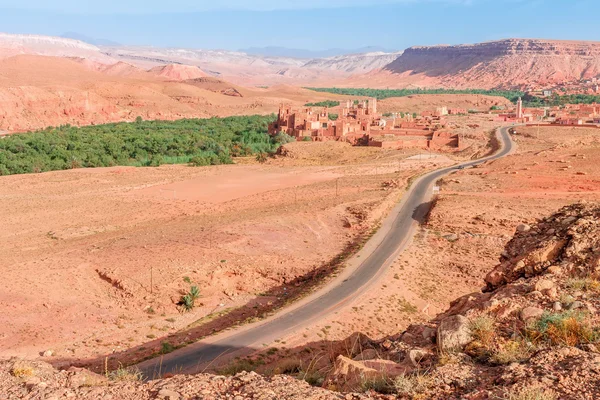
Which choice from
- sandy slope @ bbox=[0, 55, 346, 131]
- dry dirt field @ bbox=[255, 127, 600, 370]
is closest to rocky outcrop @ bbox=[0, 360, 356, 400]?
dry dirt field @ bbox=[255, 127, 600, 370]

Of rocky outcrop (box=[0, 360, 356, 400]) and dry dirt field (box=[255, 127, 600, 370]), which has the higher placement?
rocky outcrop (box=[0, 360, 356, 400])

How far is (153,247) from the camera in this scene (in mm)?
20141

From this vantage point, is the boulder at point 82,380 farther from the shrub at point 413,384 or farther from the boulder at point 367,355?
the shrub at point 413,384

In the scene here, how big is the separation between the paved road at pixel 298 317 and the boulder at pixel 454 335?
5369 millimetres

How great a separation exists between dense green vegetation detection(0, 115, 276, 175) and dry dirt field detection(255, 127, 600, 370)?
23410 mm

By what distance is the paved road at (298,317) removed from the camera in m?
11.6

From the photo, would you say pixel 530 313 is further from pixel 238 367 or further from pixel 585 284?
pixel 238 367

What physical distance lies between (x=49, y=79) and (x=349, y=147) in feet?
225

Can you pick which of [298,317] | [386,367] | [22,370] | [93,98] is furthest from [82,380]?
[93,98]

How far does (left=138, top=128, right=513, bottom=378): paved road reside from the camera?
11586mm

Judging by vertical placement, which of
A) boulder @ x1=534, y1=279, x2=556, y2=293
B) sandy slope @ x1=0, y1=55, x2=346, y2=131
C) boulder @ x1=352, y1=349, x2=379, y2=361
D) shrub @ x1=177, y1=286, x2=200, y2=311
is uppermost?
sandy slope @ x1=0, y1=55, x2=346, y2=131

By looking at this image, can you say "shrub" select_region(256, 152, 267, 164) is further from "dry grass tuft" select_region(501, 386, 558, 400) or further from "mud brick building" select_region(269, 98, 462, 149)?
"dry grass tuft" select_region(501, 386, 558, 400)

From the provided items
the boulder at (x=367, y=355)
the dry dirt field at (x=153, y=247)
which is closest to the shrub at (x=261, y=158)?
the dry dirt field at (x=153, y=247)

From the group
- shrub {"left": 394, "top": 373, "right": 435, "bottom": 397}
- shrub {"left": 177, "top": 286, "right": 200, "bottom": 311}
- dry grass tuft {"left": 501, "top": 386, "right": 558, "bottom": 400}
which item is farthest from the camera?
shrub {"left": 177, "top": 286, "right": 200, "bottom": 311}
